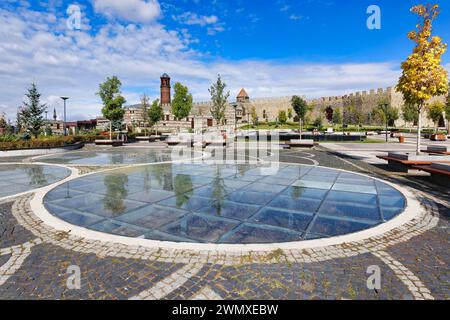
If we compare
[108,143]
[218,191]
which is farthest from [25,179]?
[108,143]

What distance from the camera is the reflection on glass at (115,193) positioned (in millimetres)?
6699

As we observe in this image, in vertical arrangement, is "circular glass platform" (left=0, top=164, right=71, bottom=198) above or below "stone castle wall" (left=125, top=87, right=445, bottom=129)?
below

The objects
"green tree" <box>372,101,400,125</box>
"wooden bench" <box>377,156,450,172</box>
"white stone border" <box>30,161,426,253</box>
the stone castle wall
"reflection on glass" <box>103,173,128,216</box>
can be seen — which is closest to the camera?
"white stone border" <box>30,161,426,253</box>

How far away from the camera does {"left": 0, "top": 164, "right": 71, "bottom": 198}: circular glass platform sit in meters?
8.84

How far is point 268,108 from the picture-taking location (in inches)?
3905

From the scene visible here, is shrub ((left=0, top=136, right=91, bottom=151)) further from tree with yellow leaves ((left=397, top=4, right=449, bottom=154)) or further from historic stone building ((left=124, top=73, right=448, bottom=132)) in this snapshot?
historic stone building ((left=124, top=73, right=448, bottom=132))

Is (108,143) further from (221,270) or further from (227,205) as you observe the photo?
(221,270)

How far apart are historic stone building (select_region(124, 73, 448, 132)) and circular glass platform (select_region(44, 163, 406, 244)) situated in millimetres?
52956

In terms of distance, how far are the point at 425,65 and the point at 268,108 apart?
294ft

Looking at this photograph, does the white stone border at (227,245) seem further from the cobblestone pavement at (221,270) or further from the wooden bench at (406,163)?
the wooden bench at (406,163)

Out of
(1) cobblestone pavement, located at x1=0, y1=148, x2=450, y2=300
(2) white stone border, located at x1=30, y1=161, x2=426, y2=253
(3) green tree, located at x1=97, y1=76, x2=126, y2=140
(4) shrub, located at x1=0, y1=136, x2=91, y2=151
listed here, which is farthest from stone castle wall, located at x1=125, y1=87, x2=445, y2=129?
(1) cobblestone pavement, located at x1=0, y1=148, x2=450, y2=300

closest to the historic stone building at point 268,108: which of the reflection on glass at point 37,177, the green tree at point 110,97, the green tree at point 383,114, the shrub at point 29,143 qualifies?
the green tree at point 383,114
